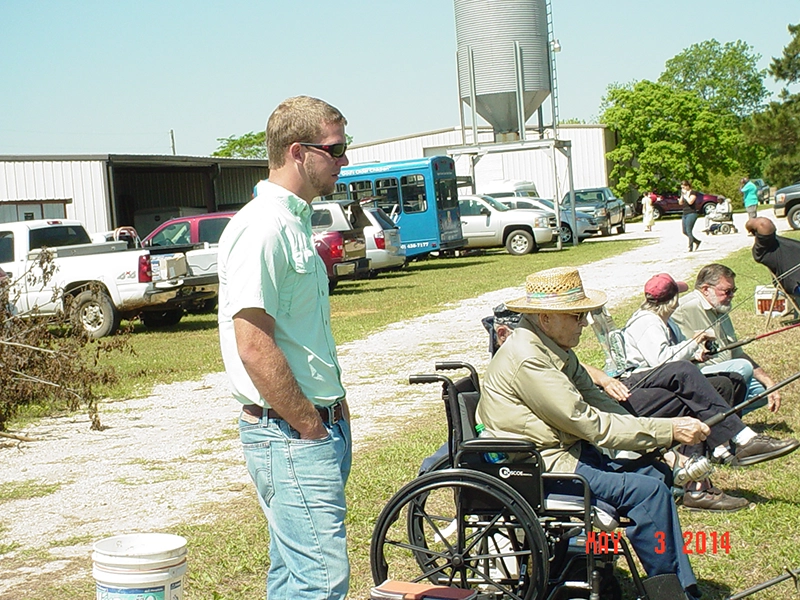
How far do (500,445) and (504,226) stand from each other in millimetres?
27254

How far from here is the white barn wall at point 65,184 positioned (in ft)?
103

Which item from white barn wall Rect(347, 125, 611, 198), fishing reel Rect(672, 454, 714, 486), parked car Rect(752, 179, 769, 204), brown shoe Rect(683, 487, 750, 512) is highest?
white barn wall Rect(347, 125, 611, 198)

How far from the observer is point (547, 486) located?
4.38m

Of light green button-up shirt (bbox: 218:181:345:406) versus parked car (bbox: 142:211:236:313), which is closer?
light green button-up shirt (bbox: 218:181:345:406)

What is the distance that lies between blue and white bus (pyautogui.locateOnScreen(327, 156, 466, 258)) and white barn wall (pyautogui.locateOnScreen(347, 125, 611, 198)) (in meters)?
22.3

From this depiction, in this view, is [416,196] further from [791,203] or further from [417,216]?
[791,203]

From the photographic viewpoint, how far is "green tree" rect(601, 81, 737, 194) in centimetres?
6662

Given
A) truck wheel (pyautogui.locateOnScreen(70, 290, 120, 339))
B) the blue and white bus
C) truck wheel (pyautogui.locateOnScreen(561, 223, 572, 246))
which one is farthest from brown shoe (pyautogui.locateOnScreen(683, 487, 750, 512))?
truck wheel (pyautogui.locateOnScreen(561, 223, 572, 246))

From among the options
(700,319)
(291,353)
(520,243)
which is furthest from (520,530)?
(520,243)

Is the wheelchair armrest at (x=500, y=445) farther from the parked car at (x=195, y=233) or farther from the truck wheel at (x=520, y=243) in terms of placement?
the truck wheel at (x=520, y=243)

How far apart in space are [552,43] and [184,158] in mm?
13684

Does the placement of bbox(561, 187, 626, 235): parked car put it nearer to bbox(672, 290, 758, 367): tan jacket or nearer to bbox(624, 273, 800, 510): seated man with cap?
bbox(672, 290, 758, 367): tan jacket

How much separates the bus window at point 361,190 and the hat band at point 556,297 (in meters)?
24.2

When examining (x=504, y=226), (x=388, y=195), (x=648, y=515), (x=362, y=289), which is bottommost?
(x=648, y=515)
